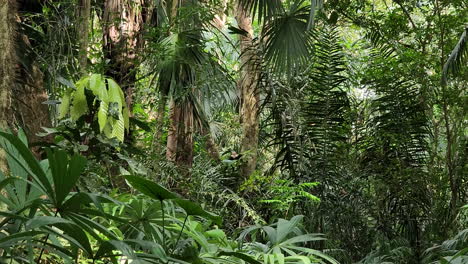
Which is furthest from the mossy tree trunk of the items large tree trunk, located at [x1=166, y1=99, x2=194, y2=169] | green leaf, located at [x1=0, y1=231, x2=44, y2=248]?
green leaf, located at [x1=0, y1=231, x2=44, y2=248]

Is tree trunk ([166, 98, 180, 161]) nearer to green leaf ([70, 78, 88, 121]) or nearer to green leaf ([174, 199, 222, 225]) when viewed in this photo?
green leaf ([70, 78, 88, 121])

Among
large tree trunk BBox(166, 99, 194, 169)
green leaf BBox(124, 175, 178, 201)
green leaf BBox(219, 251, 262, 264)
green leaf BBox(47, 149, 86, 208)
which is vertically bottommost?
large tree trunk BBox(166, 99, 194, 169)

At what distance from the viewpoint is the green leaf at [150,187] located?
1.97 meters

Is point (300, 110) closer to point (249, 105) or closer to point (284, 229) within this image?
point (249, 105)

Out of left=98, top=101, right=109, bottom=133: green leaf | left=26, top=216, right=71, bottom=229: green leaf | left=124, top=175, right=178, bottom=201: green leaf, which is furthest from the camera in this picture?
left=98, top=101, right=109, bottom=133: green leaf

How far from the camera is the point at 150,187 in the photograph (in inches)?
78.9

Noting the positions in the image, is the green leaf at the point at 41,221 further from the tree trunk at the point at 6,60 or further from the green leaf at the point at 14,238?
the tree trunk at the point at 6,60

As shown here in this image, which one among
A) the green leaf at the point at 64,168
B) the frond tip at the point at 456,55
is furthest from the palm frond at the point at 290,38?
the green leaf at the point at 64,168

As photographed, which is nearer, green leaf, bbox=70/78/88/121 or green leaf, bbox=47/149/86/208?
green leaf, bbox=47/149/86/208

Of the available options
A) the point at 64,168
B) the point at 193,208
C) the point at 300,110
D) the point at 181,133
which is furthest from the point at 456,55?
the point at 64,168

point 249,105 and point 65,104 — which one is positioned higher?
point 65,104

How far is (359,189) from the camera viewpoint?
7.13m

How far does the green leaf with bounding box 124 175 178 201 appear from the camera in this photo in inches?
77.7

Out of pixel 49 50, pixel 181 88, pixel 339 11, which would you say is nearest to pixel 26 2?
pixel 49 50
